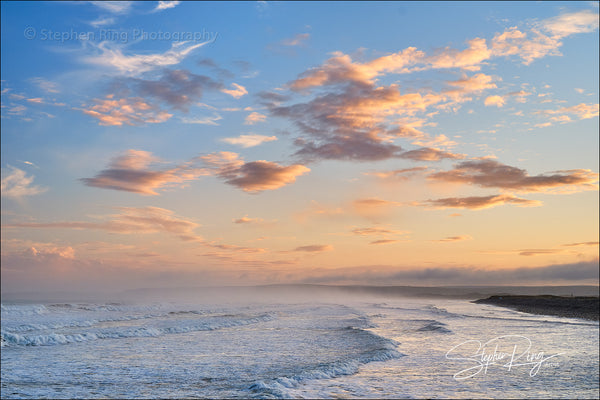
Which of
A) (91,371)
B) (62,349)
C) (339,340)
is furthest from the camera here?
(339,340)

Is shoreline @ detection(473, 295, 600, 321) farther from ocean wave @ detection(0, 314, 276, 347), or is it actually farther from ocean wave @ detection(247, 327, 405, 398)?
ocean wave @ detection(0, 314, 276, 347)

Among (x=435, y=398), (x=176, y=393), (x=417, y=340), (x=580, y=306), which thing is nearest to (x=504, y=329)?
(x=417, y=340)

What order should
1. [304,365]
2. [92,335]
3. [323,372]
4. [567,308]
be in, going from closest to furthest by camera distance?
[323,372] < [304,365] < [92,335] < [567,308]

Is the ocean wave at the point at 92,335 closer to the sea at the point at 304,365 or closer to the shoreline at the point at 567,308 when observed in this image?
the sea at the point at 304,365

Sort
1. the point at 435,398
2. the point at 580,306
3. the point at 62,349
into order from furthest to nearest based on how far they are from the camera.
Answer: the point at 580,306
the point at 62,349
the point at 435,398

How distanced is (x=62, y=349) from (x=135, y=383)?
12146 millimetres

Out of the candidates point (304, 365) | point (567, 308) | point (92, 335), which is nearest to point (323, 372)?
point (304, 365)

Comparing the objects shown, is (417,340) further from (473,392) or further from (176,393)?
(176,393)

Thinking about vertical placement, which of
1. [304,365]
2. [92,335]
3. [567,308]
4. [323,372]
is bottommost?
[567,308]

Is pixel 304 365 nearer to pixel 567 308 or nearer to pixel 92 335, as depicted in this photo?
pixel 92 335

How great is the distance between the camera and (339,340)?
1005 inches

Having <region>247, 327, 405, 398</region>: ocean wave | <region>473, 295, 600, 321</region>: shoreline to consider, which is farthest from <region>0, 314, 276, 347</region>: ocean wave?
<region>473, 295, 600, 321</region>: shoreline

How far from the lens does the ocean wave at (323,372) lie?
12577 millimetres

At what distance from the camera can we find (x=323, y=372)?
15.6 metres
